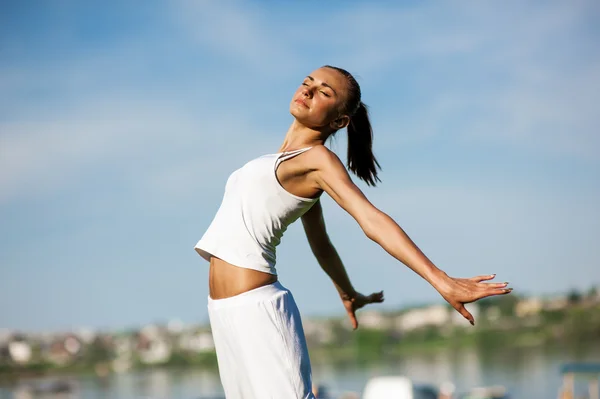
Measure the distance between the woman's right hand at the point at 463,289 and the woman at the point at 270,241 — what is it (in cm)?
16

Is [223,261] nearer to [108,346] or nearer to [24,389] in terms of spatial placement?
[24,389]

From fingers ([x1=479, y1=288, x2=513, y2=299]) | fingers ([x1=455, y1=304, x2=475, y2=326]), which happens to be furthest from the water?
fingers ([x1=479, y1=288, x2=513, y2=299])

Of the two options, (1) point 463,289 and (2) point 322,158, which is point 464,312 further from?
(2) point 322,158

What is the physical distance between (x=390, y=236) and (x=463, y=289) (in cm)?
29

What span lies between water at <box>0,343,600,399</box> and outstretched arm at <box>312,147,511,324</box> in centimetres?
4809

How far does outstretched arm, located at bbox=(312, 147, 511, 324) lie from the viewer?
8.68 ft

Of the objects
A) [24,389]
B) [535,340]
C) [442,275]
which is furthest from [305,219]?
[535,340]

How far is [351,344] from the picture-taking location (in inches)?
3674

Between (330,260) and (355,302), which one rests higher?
(330,260)

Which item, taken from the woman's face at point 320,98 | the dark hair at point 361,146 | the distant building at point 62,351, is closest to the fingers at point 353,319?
the dark hair at point 361,146

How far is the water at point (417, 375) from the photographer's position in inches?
2350

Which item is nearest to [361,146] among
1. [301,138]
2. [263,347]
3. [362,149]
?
[362,149]

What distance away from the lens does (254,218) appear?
10.1 ft

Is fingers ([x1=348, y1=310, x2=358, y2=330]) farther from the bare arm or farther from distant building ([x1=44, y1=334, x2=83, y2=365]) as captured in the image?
distant building ([x1=44, y1=334, x2=83, y2=365])
